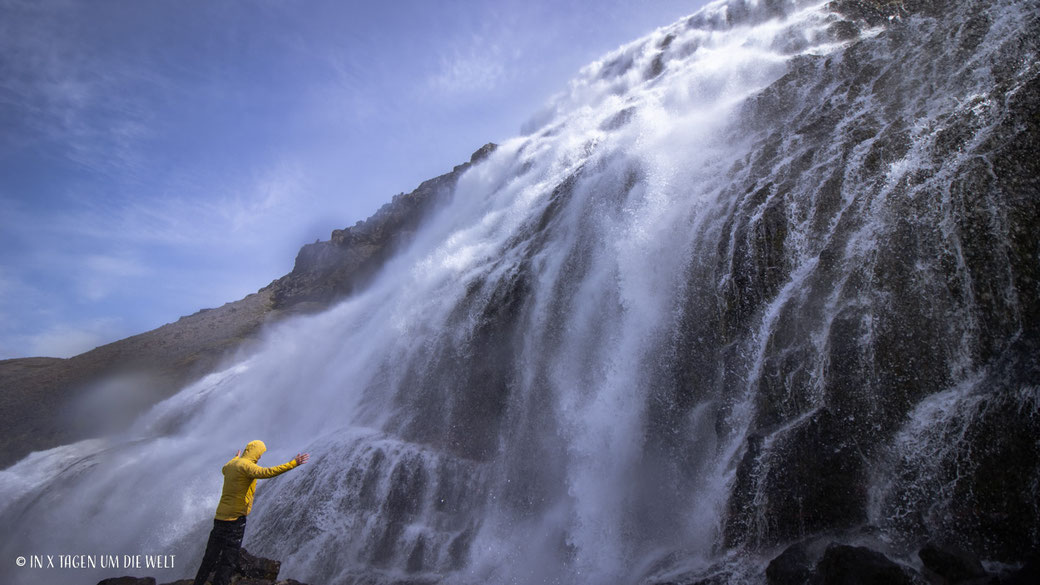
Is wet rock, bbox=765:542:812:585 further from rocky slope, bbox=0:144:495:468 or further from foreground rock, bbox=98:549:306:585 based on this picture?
rocky slope, bbox=0:144:495:468

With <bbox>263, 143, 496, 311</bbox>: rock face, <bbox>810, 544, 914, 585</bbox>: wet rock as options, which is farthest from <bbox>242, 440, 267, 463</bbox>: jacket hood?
<bbox>263, 143, 496, 311</bbox>: rock face

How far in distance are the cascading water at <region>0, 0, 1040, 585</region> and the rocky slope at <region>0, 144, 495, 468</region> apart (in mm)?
4466

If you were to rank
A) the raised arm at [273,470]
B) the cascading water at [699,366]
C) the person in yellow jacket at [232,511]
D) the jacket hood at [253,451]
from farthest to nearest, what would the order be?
the cascading water at [699,366] → the jacket hood at [253,451] → the person in yellow jacket at [232,511] → the raised arm at [273,470]

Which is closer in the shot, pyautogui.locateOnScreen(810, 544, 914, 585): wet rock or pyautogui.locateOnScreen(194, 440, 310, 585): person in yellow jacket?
pyautogui.locateOnScreen(810, 544, 914, 585): wet rock

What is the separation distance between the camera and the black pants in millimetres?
6797

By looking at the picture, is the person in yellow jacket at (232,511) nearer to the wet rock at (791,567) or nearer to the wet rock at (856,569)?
the wet rock at (791,567)

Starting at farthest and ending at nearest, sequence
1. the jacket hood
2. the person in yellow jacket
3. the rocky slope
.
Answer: the rocky slope
the jacket hood
the person in yellow jacket

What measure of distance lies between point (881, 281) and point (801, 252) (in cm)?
146

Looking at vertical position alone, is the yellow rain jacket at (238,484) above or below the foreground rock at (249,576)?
above

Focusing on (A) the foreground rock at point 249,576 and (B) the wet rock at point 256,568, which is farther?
(B) the wet rock at point 256,568

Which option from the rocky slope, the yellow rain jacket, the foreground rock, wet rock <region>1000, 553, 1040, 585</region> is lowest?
wet rock <region>1000, 553, 1040, 585</region>

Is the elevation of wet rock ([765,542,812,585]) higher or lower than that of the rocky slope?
lower

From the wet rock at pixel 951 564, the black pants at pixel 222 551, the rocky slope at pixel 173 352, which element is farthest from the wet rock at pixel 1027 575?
the rocky slope at pixel 173 352

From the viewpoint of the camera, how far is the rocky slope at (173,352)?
23188 mm
